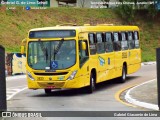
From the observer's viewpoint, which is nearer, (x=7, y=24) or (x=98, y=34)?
(x=98, y=34)

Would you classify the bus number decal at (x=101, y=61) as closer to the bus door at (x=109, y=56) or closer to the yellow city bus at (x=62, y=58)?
the yellow city bus at (x=62, y=58)

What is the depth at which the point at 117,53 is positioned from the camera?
2548cm

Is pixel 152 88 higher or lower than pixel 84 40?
lower

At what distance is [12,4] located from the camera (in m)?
51.5

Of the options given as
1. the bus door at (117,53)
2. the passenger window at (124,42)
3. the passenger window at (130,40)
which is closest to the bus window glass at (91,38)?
the bus door at (117,53)

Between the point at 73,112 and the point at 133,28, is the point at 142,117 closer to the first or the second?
the point at 73,112

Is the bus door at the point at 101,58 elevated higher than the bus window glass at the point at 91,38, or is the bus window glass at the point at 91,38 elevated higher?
the bus window glass at the point at 91,38

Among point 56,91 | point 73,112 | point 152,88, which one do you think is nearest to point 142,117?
point 73,112

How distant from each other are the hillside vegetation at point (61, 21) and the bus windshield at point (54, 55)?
21680mm

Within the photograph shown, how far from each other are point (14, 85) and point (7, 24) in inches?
826

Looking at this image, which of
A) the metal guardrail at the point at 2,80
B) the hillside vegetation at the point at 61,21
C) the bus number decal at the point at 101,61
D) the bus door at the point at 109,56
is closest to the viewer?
the metal guardrail at the point at 2,80

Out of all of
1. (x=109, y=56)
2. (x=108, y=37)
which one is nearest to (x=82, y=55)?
(x=109, y=56)

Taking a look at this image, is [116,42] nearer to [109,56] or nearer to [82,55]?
[109,56]

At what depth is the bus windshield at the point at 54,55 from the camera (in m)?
20.2
